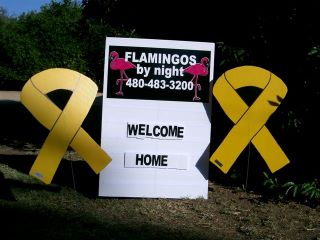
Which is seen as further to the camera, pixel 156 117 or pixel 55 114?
pixel 156 117

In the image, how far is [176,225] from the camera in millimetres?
6059

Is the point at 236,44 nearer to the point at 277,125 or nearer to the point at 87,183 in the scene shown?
the point at 277,125

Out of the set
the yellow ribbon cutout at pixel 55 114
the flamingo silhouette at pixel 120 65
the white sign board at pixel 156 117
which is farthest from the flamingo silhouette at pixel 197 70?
the yellow ribbon cutout at pixel 55 114

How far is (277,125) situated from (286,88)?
2.52 feet

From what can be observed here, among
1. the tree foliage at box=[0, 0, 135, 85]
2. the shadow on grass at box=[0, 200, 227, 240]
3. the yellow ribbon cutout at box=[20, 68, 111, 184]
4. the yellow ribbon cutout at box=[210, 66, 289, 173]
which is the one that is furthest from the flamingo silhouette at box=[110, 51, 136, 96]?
the tree foliage at box=[0, 0, 135, 85]

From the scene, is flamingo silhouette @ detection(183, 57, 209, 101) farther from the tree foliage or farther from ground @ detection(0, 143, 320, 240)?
the tree foliage

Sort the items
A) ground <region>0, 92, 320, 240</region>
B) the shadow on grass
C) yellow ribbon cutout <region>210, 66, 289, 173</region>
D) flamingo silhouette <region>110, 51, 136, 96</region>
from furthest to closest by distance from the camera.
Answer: yellow ribbon cutout <region>210, 66, 289, 173</region> → flamingo silhouette <region>110, 51, 136, 96</region> → ground <region>0, 92, 320, 240</region> → the shadow on grass

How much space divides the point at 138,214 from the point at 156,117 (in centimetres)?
124

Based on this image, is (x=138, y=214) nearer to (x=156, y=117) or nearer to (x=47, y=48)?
(x=156, y=117)

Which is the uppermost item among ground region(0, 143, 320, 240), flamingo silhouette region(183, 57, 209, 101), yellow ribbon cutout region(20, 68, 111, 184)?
flamingo silhouette region(183, 57, 209, 101)

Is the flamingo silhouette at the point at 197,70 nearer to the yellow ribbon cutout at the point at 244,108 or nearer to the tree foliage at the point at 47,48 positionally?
the yellow ribbon cutout at the point at 244,108

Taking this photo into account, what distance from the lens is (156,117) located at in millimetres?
6934

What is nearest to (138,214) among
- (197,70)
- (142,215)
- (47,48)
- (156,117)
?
(142,215)

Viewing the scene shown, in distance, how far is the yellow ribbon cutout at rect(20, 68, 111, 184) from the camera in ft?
22.0
